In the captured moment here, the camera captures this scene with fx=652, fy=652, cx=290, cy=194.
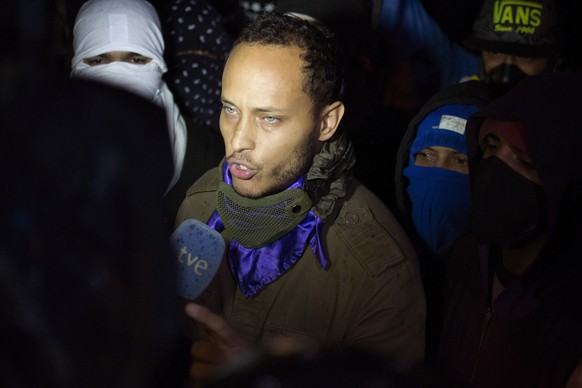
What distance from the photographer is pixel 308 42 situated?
78.1 inches

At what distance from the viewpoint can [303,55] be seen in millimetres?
1970

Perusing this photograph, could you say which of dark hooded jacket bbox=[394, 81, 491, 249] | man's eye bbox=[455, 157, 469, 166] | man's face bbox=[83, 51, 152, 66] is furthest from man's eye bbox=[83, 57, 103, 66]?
man's eye bbox=[455, 157, 469, 166]

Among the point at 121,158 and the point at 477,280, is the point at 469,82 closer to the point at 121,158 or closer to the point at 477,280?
the point at 477,280

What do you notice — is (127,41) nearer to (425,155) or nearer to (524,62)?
(425,155)

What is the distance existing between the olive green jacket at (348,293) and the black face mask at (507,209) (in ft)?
1.19

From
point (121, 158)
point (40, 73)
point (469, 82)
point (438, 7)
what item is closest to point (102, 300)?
point (121, 158)

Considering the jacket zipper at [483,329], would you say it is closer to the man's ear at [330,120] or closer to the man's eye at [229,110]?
the man's ear at [330,120]

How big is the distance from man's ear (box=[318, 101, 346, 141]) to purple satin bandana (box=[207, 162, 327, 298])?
157 mm

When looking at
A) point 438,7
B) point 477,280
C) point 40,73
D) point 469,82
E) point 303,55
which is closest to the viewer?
point 40,73

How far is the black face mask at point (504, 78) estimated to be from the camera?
336cm

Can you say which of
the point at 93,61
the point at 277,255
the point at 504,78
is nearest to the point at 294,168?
the point at 277,255

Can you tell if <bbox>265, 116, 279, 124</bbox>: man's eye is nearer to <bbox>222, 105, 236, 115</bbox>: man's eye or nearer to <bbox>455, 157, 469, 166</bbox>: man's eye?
<bbox>222, 105, 236, 115</bbox>: man's eye

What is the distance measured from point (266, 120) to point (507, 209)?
896 mm

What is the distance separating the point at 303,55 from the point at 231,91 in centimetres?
24
